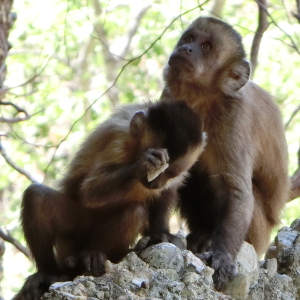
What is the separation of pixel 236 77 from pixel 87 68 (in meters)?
7.04

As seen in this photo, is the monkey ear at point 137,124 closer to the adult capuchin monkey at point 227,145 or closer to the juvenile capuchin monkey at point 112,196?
the juvenile capuchin monkey at point 112,196

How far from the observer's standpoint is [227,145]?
4.30m

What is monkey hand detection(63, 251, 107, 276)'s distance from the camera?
3443 millimetres

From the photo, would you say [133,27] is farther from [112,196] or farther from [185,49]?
[112,196]

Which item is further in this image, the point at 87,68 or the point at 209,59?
the point at 87,68

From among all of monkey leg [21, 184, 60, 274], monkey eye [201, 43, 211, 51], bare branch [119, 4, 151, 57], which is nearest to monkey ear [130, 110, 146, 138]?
monkey leg [21, 184, 60, 274]

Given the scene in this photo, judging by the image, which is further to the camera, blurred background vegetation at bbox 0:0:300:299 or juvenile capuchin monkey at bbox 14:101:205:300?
blurred background vegetation at bbox 0:0:300:299

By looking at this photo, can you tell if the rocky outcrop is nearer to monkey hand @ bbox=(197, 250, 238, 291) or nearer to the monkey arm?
monkey hand @ bbox=(197, 250, 238, 291)

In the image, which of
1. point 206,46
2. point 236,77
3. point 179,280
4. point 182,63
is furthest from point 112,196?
point 206,46

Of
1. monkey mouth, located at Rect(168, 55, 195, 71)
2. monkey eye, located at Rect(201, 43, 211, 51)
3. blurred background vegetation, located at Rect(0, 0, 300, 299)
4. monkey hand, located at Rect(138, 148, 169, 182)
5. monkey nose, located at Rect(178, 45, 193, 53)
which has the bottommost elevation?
blurred background vegetation, located at Rect(0, 0, 300, 299)

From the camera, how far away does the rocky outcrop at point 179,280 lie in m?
2.71

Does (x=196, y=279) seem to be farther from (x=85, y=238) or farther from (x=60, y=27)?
(x=60, y=27)

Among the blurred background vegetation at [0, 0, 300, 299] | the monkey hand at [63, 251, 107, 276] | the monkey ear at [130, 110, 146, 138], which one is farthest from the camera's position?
the blurred background vegetation at [0, 0, 300, 299]

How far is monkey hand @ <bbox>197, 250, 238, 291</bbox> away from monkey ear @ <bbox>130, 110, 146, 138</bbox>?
819mm
